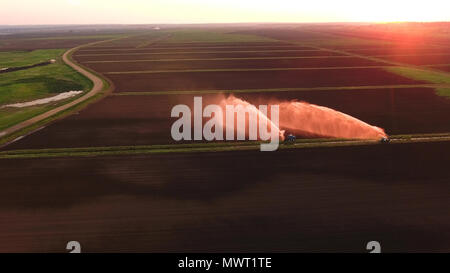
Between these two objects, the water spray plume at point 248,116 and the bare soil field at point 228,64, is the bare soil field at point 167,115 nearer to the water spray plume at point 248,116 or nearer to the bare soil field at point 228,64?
the water spray plume at point 248,116

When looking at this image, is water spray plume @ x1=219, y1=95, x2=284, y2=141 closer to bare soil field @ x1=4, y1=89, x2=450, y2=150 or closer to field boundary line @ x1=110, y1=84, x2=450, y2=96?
bare soil field @ x1=4, y1=89, x2=450, y2=150

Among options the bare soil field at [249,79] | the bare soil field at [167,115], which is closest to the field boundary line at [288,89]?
the bare soil field at [249,79]

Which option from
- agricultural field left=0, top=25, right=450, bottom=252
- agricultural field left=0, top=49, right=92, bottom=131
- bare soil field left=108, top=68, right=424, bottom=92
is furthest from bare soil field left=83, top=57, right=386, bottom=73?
agricultural field left=0, top=25, right=450, bottom=252

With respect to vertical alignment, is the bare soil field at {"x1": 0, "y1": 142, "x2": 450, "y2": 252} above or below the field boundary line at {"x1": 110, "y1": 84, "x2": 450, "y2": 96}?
below

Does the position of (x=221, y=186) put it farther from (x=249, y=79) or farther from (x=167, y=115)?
(x=249, y=79)

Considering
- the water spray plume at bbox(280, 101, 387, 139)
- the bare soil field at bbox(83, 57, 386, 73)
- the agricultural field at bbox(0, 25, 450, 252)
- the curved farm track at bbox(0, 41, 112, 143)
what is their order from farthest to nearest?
1. the bare soil field at bbox(83, 57, 386, 73)
2. the curved farm track at bbox(0, 41, 112, 143)
3. the water spray plume at bbox(280, 101, 387, 139)
4. the agricultural field at bbox(0, 25, 450, 252)
